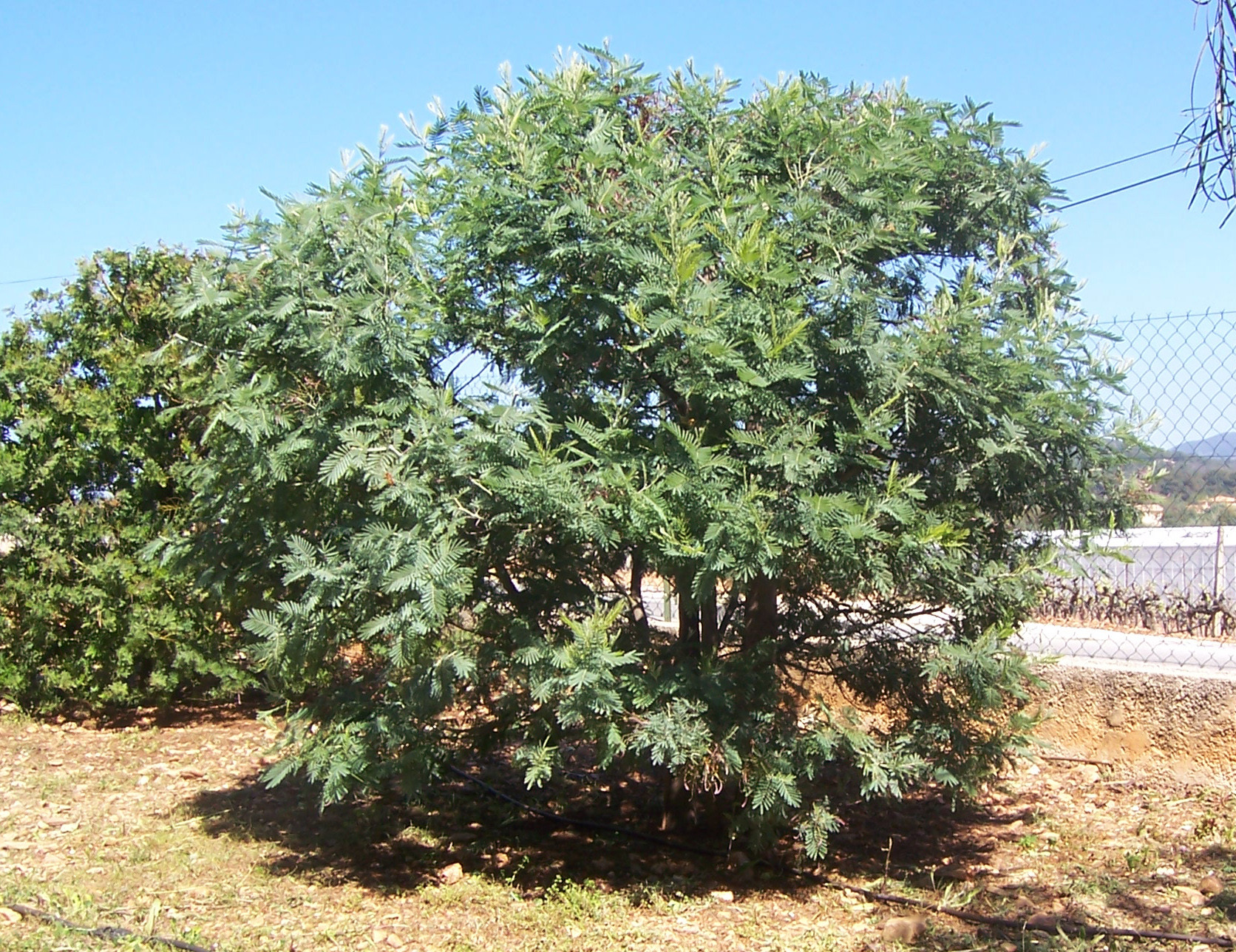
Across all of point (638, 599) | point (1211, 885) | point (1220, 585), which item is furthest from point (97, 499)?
point (1220, 585)

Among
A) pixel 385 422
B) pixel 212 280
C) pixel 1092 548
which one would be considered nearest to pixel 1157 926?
pixel 1092 548

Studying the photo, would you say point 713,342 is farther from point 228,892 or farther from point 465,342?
point 228,892

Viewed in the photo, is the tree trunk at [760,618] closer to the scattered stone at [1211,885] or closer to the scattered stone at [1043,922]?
the scattered stone at [1043,922]

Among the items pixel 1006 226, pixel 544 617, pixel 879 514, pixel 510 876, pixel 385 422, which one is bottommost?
pixel 510 876

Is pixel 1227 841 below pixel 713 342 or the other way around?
below

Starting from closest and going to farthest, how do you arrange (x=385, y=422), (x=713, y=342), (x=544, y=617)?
(x=713, y=342)
(x=385, y=422)
(x=544, y=617)

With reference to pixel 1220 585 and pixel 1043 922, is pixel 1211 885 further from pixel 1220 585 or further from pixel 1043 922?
pixel 1220 585

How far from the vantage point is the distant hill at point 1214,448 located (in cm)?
505

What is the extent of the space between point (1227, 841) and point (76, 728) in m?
6.38

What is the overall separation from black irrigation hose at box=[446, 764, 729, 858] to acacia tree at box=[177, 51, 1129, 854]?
1.76ft

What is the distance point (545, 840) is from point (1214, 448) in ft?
11.4

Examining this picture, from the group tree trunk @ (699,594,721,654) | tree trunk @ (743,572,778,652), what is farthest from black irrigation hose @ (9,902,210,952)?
tree trunk @ (743,572,778,652)

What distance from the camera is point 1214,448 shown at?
509 centimetres

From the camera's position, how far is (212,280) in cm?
433
